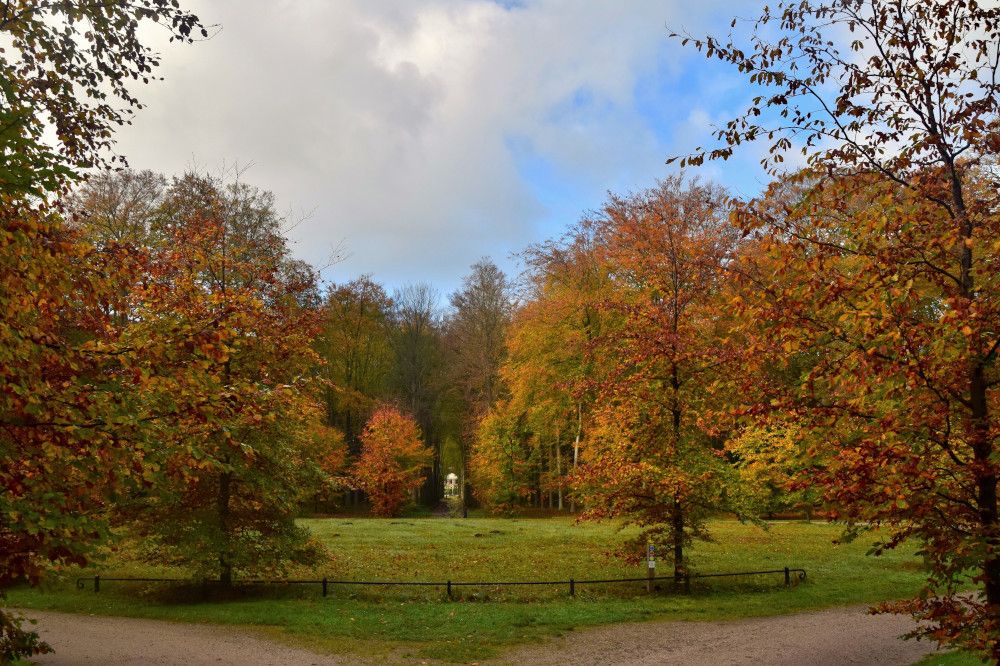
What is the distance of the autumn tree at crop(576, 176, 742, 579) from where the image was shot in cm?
1379

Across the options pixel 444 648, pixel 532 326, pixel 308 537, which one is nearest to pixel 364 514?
pixel 532 326

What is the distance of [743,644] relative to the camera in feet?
34.7

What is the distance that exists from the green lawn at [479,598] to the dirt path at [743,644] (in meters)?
0.58

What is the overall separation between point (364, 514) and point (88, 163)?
38.1m

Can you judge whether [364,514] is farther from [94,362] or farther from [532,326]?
[94,362]

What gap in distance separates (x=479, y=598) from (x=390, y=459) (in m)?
26.9

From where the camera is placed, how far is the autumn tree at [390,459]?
39.3 metres

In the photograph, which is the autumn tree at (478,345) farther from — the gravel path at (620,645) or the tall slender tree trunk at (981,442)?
the tall slender tree trunk at (981,442)

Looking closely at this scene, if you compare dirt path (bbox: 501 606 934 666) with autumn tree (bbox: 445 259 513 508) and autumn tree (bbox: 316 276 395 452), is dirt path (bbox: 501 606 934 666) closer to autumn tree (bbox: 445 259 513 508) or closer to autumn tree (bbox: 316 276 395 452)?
autumn tree (bbox: 445 259 513 508)

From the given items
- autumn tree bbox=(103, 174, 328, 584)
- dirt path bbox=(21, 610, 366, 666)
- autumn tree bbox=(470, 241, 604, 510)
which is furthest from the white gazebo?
dirt path bbox=(21, 610, 366, 666)

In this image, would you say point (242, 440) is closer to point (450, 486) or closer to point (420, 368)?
point (420, 368)

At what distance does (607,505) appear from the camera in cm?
1399

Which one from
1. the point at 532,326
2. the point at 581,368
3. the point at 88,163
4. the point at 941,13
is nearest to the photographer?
the point at 941,13

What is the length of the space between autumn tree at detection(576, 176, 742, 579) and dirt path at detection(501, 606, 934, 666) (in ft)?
8.57
